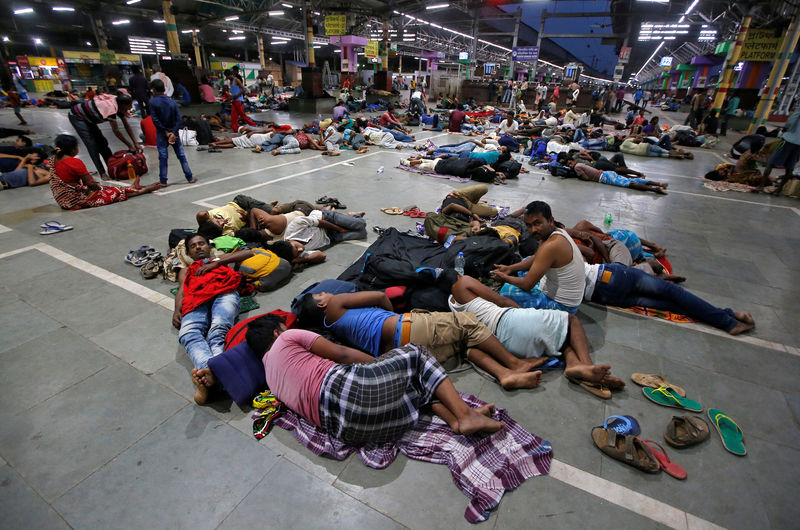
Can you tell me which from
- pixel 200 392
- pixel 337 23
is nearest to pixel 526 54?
pixel 337 23

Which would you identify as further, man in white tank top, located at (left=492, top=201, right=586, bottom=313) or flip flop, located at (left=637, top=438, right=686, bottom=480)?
man in white tank top, located at (left=492, top=201, right=586, bottom=313)

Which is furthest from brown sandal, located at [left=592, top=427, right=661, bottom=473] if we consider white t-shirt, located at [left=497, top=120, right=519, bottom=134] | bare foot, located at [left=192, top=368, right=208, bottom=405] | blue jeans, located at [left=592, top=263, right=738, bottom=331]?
white t-shirt, located at [left=497, top=120, right=519, bottom=134]

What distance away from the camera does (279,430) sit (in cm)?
255

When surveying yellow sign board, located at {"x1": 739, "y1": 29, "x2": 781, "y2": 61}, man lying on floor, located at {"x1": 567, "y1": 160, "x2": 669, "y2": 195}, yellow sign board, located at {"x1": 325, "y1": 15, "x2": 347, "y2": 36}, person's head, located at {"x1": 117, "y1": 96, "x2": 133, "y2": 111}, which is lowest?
man lying on floor, located at {"x1": 567, "y1": 160, "x2": 669, "y2": 195}

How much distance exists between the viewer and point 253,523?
198cm

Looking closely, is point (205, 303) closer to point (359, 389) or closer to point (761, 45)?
point (359, 389)

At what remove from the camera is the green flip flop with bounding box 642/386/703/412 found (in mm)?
2750

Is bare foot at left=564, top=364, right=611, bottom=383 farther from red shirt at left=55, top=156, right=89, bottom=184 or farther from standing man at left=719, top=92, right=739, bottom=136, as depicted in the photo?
standing man at left=719, top=92, right=739, bottom=136

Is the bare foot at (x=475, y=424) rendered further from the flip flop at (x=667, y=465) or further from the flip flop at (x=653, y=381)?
the flip flop at (x=653, y=381)

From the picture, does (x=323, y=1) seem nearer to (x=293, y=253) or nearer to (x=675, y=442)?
(x=293, y=253)

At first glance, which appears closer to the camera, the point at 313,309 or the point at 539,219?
the point at 313,309

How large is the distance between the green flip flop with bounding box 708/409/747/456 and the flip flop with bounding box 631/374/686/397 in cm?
22

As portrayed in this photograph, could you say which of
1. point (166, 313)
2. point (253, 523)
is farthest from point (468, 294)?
point (166, 313)

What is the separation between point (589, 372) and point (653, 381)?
606mm
